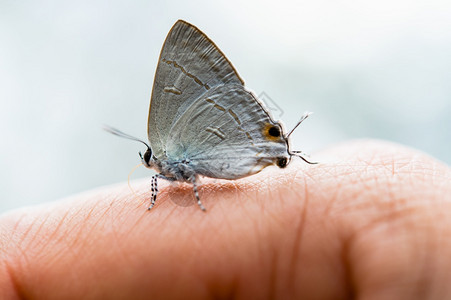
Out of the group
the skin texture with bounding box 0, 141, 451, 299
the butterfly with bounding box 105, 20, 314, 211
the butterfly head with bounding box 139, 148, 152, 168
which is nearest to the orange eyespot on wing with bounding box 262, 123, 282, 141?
the butterfly with bounding box 105, 20, 314, 211

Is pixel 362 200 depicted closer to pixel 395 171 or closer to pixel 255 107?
pixel 395 171

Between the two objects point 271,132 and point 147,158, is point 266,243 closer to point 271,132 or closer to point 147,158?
point 271,132

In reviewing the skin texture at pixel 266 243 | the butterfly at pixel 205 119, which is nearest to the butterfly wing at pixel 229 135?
the butterfly at pixel 205 119

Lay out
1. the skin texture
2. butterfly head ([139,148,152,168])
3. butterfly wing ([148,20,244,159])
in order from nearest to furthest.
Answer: the skin texture → butterfly wing ([148,20,244,159]) → butterfly head ([139,148,152,168])

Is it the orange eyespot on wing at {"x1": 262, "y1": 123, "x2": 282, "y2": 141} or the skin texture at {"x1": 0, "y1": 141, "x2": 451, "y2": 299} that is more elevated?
the orange eyespot on wing at {"x1": 262, "y1": 123, "x2": 282, "y2": 141}

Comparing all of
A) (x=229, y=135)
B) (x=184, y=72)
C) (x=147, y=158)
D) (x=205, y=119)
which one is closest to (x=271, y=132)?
(x=229, y=135)

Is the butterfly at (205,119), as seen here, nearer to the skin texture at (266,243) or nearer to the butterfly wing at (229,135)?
the butterfly wing at (229,135)

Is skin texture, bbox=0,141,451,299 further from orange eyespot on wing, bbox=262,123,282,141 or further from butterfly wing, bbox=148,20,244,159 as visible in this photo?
butterfly wing, bbox=148,20,244,159
